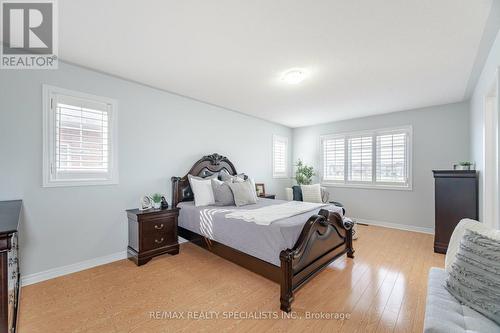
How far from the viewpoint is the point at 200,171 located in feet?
13.2

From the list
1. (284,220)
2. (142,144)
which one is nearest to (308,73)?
(284,220)

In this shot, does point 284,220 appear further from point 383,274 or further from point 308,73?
point 308,73

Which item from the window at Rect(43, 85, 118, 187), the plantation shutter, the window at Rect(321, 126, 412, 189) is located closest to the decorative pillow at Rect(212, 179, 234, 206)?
the window at Rect(43, 85, 118, 187)

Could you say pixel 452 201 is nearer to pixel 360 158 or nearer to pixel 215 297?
pixel 360 158

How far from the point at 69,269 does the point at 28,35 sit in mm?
2603

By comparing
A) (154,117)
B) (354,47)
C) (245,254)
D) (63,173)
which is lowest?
(245,254)

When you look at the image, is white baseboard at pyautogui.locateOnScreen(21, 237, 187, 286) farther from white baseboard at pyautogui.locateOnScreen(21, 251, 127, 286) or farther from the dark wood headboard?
the dark wood headboard

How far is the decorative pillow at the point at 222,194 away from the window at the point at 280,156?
8.09ft

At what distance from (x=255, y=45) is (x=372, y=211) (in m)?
4.57

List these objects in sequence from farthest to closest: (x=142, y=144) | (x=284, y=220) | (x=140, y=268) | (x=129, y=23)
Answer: (x=142, y=144)
(x=140, y=268)
(x=284, y=220)
(x=129, y=23)

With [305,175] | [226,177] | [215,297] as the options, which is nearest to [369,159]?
[305,175]

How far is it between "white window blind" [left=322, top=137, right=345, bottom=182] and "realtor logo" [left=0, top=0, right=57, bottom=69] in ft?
17.9

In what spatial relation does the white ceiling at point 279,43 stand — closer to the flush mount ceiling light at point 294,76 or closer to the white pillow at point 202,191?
the flush mount ceiling light at point 294,76

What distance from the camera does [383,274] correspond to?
2.70m
